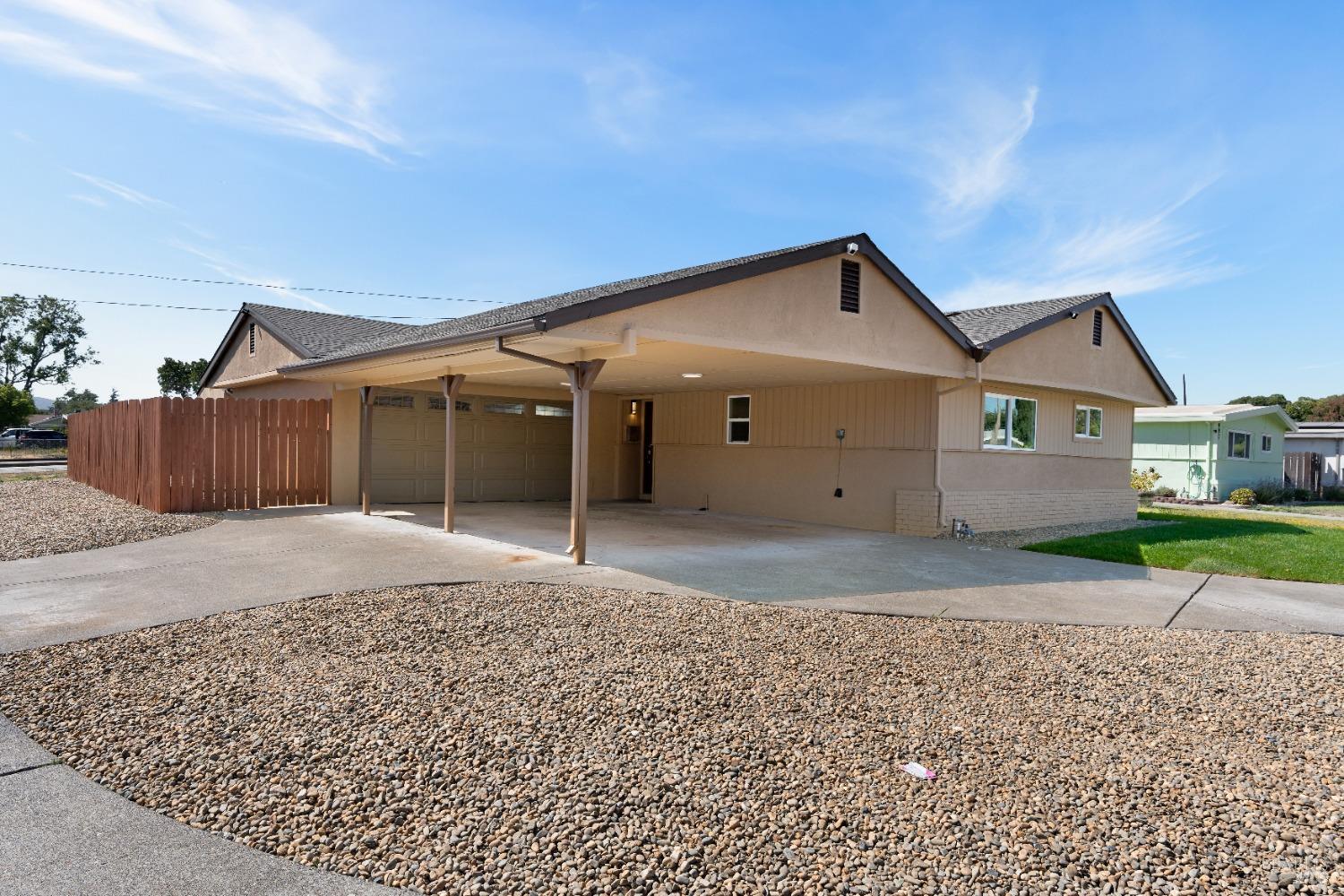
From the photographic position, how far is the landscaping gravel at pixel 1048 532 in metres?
11.6

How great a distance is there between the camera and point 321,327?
17484 millimetres

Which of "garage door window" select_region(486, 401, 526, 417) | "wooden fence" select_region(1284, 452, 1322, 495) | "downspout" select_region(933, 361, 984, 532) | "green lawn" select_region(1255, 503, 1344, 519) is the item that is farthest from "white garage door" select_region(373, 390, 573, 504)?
"wooden fence" select_region(1284, 452, 1322, 495)

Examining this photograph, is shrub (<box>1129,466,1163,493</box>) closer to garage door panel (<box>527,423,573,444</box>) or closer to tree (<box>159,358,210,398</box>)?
garage door panel (<box>527,423,573,444</box>)

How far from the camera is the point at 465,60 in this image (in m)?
12.1

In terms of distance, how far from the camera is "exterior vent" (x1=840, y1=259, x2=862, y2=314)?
9.60 metres

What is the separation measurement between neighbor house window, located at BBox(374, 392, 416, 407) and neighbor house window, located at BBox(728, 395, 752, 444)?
20.9ft

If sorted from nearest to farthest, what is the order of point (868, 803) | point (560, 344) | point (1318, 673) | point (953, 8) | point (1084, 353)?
point (868, 803)
point (1318, 673)
point (560, 344)
point (953, 8)
point (1084, 353)

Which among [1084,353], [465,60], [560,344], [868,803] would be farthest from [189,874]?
[1084,353]

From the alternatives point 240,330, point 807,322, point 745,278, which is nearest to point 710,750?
point 745,278

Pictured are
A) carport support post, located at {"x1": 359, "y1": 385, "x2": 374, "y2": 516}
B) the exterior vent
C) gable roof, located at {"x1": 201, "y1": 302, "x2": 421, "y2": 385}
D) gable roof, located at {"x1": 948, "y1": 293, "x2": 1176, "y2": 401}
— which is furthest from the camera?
gable roof, located at {"x1": 201, "y1": 302, "x2": 421, "y2": 385}

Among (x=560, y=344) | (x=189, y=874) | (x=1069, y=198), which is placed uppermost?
(x=1069, y=198)

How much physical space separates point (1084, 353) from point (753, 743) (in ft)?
43.1

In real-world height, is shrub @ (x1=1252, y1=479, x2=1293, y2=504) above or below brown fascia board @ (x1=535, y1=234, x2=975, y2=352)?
below

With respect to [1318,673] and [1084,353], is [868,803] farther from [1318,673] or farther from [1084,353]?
[1084,353]
